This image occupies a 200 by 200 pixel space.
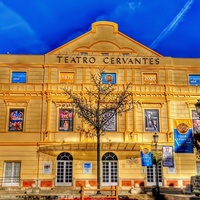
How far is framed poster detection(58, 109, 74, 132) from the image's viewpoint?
30.0m

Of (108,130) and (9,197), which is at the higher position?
(108,130)

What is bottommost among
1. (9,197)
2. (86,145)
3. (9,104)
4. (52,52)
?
(9,197)

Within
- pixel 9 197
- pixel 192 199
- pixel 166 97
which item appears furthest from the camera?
pixel 166 97

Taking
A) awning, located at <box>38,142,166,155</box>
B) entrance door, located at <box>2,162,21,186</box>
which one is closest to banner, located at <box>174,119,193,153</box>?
awning, located at <box>38,142,166,155</box>

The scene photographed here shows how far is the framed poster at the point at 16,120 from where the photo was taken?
29766 mm

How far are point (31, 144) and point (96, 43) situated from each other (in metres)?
11.3

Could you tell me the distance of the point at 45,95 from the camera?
3050cm

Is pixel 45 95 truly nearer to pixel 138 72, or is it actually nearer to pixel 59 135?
pixel 59 135

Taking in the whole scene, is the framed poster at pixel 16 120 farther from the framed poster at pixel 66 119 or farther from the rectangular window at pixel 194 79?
the rectangular window at pixel 194 79

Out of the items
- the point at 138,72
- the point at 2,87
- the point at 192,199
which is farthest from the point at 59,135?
the point at 192,199

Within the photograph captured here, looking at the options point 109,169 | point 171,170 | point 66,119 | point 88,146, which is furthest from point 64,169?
point 171,170

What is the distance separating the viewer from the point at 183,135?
29.1m

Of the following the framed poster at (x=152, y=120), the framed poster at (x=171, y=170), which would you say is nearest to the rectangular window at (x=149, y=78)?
the framed poster at (x=152, y=120)

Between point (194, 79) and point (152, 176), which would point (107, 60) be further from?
point (152, 176)
